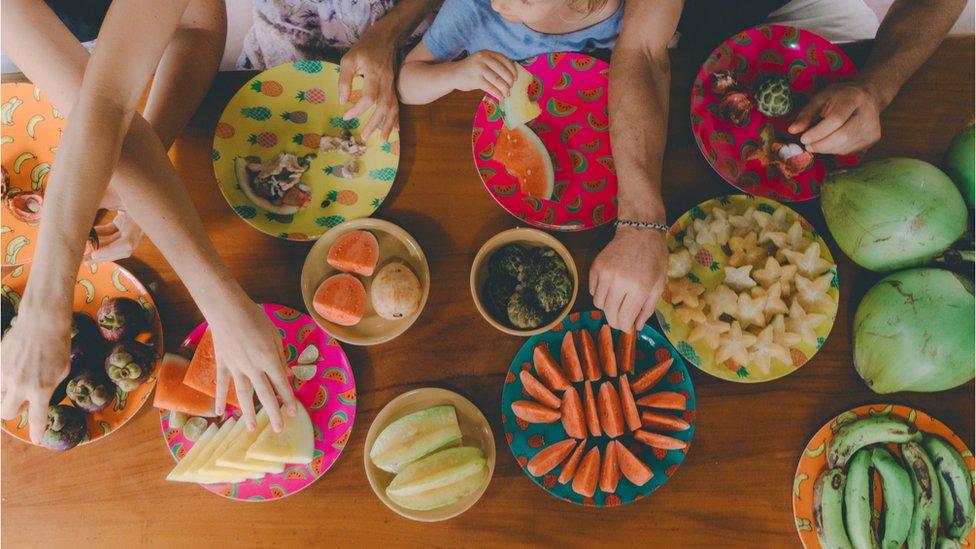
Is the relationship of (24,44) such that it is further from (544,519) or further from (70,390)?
(544,519)

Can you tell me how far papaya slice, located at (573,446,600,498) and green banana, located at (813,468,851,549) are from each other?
0.50 metres

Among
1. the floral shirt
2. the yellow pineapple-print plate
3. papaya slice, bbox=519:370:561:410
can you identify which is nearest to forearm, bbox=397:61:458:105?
Result: the yellow pineapple-print plate

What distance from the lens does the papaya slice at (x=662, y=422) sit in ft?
3.89

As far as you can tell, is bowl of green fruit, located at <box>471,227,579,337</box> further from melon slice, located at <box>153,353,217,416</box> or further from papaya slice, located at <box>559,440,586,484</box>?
melon slice, located at <box>153,353,217,416</box>

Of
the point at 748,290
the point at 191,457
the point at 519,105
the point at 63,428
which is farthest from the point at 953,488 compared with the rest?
the point at 63,428

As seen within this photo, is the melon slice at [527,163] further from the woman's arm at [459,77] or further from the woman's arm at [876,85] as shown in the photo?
the woman's arm at [876,85]

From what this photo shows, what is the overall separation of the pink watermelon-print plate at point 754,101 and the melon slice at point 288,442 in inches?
45.6

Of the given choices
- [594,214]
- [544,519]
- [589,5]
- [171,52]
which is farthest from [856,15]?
[171,52]

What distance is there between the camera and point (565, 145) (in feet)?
4.52

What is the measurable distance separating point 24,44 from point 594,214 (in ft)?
4.20

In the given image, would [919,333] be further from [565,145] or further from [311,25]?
[311,25]

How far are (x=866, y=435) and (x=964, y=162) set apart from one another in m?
0.68

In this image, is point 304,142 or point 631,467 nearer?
point 631,467

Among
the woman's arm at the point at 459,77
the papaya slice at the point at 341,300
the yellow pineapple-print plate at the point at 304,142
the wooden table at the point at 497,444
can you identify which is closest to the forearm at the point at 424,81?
the woman's arm at the point at 459,77
